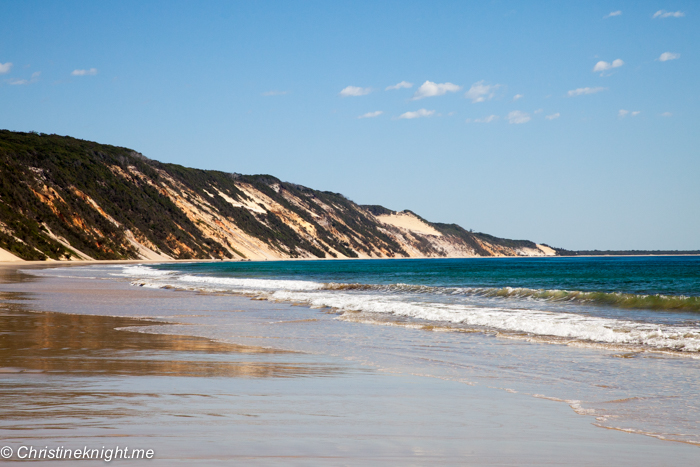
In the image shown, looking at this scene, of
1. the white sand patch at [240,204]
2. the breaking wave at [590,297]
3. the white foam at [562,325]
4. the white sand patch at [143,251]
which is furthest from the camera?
the white sand patch at [240,204]

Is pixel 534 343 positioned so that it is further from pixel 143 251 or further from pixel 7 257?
pixel 143 251

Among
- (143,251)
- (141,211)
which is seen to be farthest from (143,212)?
(143,251)

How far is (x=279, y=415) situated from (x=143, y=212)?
108386 mm

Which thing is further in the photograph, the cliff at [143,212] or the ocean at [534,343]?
the cliff at [143,212]

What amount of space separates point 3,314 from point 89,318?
2.27 m

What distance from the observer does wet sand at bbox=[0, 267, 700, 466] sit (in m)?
4.64

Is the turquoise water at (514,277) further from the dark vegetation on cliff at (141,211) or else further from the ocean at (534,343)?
the dark vegetation on cliff at (141,211)

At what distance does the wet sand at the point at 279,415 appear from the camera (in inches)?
183

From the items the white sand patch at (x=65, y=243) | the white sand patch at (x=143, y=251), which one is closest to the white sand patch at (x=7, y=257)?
the white sand patch at (x=65, y=243)

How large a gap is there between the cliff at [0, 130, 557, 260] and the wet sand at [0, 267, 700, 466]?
68353 mm

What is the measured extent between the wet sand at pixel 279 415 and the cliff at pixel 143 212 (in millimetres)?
68353

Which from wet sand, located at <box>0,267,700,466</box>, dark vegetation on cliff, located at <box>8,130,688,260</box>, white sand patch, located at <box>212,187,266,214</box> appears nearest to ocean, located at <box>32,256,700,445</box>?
wet sand, located at <box>0,267,700,466</box>

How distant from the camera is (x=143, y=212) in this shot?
10806cm

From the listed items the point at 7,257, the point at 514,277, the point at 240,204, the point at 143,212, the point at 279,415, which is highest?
the point at 240,204
